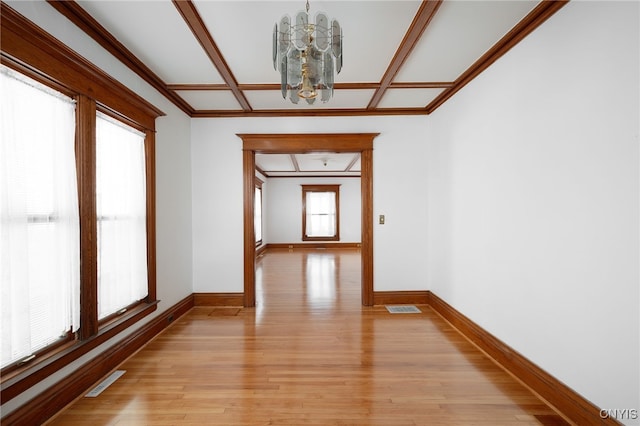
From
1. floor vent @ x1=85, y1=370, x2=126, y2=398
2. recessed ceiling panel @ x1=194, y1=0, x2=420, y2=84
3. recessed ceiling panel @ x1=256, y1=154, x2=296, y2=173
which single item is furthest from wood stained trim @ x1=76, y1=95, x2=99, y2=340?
recessed ceiling panel @ x1=256, y1=154, x2=296, y2=173

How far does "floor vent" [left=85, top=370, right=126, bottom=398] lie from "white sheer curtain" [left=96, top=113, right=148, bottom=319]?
1.55 feet

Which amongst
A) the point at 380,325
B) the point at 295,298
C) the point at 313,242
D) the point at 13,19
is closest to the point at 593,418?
the point at 380,325

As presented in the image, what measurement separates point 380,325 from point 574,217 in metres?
2.12

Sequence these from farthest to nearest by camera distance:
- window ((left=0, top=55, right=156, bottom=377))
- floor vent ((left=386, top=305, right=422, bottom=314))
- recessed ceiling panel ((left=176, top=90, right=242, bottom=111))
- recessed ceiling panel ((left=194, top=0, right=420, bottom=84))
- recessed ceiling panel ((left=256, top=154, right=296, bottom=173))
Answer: recessed ceiling panel ((left=256, top=154, right=296, bottom=173)), floor vent ((left=386, top=305, right=422, bottom=314)), recessed ceiling panel ((left=176, top=90, right=242, bottom=111)), recessed ceiling panel ((left=194, top=0, right=420, bottom=84)), window ((left=0, top=55, right=156, bottom=377))

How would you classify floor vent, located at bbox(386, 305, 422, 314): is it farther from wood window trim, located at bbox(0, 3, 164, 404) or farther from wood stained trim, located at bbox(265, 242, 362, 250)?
wood stained trim, located at bbox(265, 242, 362, 250)

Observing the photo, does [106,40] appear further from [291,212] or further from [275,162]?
[291,212]

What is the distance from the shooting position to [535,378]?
201cm

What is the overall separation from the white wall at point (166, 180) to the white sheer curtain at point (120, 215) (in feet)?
0.89

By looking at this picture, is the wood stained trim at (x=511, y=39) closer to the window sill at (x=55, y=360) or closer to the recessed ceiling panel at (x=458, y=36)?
the recessed ceiling panel at (x=458, y=36)

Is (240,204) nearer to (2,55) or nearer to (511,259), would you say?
(2,55)

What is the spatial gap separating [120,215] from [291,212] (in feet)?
25.2

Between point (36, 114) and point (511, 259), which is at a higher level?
point (36, 114)

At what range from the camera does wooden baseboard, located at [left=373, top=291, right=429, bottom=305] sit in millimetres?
3873

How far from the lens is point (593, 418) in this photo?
1.60 m
